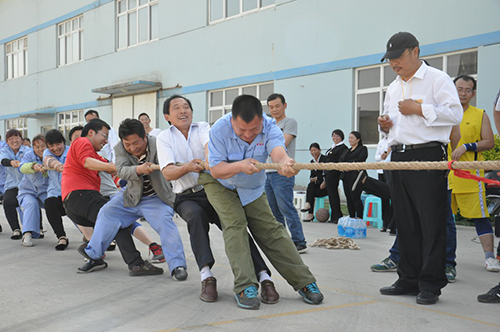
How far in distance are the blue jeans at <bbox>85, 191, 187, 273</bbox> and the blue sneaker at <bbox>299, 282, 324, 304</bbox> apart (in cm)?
132

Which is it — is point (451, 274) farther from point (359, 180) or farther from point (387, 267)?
point (359, 180)

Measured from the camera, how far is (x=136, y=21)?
17.7m

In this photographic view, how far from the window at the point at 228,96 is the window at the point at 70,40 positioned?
25.9 feet

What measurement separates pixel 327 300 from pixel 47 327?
1.92 metres

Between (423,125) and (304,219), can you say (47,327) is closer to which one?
(423,125)

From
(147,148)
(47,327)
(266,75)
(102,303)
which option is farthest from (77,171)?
(266,75)

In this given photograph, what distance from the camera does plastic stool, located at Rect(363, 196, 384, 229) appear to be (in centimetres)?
880

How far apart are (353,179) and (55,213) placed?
185 inches

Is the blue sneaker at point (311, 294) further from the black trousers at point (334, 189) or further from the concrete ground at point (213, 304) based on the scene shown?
the black trousers at point (334, 189)

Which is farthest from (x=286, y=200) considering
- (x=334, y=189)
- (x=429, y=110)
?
(x=334, y=189)

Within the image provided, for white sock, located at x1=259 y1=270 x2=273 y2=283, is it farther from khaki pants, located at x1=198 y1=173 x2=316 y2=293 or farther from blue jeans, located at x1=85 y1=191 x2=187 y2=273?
blue jeans, located at x1=85 y1=191 x2=187 y2=273

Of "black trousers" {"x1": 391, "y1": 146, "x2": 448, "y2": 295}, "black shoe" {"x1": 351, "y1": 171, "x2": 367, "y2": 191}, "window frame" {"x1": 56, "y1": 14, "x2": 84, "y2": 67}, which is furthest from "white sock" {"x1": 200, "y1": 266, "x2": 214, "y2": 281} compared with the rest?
"window frame" {"x1": 56, "y1": 14, "x2": 84, "y2": 67}

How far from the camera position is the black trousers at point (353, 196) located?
863 cm

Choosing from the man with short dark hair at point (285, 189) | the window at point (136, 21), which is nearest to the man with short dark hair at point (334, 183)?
the man with short dark hair at point (285, 189)
